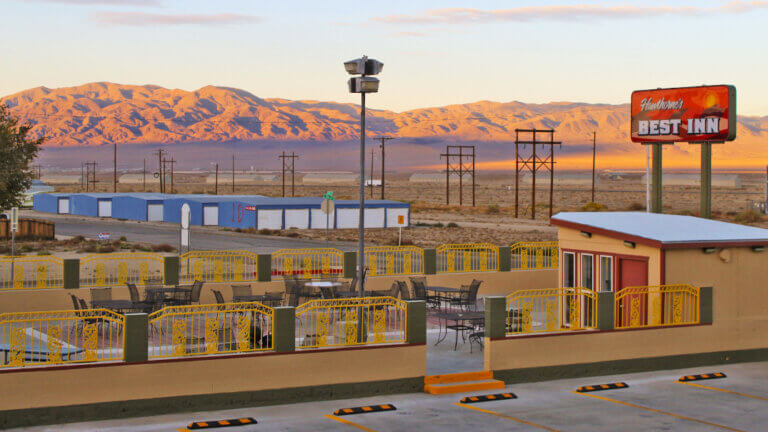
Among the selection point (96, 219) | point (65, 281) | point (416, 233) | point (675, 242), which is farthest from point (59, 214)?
point (675, 242)

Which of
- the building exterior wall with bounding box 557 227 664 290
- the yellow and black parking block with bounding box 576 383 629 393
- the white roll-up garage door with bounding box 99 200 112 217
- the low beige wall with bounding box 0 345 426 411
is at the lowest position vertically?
the yellow and black parking block with bounding box 576 383 629 393

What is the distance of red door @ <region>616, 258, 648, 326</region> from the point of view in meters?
19.6

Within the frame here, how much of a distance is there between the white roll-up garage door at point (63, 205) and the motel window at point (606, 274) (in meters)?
82.7

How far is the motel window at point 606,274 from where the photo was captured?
2117 cm

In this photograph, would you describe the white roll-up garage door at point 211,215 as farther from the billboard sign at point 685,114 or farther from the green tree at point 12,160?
the billboard sign at point 685,114

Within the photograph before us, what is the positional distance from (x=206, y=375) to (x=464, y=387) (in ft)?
15.2

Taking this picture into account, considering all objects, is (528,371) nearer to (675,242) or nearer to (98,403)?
(675,242)

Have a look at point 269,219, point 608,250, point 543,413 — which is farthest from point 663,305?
point 269,219

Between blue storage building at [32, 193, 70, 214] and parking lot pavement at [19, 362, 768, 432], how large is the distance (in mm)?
85599

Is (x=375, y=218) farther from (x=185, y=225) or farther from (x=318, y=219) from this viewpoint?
(x=185, y=225)

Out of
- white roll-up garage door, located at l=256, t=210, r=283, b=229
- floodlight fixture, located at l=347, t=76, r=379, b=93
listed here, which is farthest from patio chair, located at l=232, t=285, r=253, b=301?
white roll-up garage door, located at l=256, t=210, r=283, b=229

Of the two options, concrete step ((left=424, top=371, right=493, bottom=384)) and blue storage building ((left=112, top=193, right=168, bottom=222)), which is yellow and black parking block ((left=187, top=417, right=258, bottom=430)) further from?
blue storage building ((left=112, top=193, right=168, bottom=222))

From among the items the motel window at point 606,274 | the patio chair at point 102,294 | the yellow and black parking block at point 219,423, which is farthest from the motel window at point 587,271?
the patio chair at point 102,294

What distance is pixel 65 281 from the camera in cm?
2427
